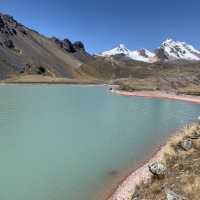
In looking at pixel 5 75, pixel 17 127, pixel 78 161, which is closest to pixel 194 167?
pixel 78 161

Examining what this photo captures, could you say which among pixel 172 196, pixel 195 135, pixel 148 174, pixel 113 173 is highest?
pixel 195 135

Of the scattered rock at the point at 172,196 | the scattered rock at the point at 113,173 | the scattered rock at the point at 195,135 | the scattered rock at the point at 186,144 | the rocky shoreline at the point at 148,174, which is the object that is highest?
the scattered rock at the point at 195,135

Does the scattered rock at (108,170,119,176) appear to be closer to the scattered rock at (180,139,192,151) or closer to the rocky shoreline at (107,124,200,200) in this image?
the rocky shoreline at (107,124,200,200)

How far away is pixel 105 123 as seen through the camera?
3581cm

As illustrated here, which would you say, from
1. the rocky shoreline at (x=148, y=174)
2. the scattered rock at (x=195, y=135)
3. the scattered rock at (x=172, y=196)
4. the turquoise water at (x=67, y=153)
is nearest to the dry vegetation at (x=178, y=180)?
the rocky shoreline at (x=148, y=174)

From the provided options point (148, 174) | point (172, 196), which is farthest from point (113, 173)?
point (172, 196)

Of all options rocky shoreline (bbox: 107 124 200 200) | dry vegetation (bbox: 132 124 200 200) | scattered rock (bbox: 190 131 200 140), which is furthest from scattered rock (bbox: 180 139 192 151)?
scattered rock (bbox: 190 131 200 140)

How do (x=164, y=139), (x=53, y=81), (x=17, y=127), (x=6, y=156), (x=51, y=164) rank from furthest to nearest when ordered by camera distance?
1. (x=53, y=81)
2. (x=17, y=127)
3. (x=164, y=139)
4. (x=6, y=156)
5. (x=51, y=164)

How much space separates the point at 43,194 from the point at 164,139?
15.8 metres

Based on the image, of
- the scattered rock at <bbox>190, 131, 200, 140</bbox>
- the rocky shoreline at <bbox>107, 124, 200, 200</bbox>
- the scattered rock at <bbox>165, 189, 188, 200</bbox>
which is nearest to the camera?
the scattered rock at <bbox>165, 189, 188, 200</bbox>

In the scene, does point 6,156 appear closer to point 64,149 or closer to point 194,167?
point 64,149

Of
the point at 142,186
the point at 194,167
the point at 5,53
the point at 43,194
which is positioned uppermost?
the point at 5,53

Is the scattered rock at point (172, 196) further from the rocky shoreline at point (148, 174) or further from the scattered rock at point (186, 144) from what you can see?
the scattered rock at point (186, 144)

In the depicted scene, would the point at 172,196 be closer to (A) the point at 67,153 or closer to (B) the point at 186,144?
(B) the point at 186,144
